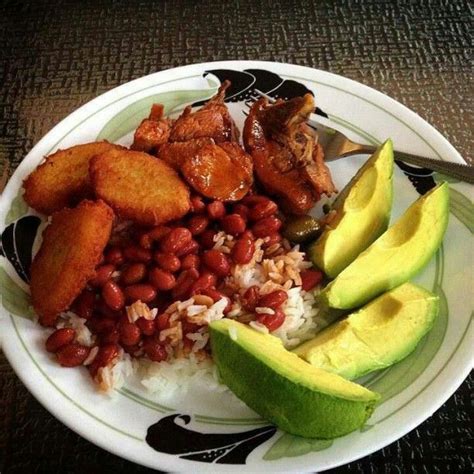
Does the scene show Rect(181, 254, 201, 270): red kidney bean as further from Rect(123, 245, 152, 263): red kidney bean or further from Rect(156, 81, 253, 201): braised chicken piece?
Rect(156, 81, 253, 201): braised chicken piece

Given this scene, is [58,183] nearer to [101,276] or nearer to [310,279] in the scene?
[101,276]

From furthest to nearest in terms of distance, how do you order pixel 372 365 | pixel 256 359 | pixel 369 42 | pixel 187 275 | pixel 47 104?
pixel 369 42, pixel 47 104, pixel 187 275, pixel 372 365, pixel 256 359

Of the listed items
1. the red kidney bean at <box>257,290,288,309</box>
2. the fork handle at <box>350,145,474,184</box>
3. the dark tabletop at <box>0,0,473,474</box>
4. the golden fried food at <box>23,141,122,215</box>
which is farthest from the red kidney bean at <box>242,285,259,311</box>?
the dark tabletop at <box>0,0,473,474</box>

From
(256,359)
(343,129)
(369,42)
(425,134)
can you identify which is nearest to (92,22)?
(369,42)

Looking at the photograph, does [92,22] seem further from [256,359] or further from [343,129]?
[256,359]

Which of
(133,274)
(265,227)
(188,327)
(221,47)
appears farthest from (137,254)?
(221,47)

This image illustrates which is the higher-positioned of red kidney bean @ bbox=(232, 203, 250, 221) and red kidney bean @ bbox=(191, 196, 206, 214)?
red kidney bean @ bbox=(191, 196, 206, 214)
